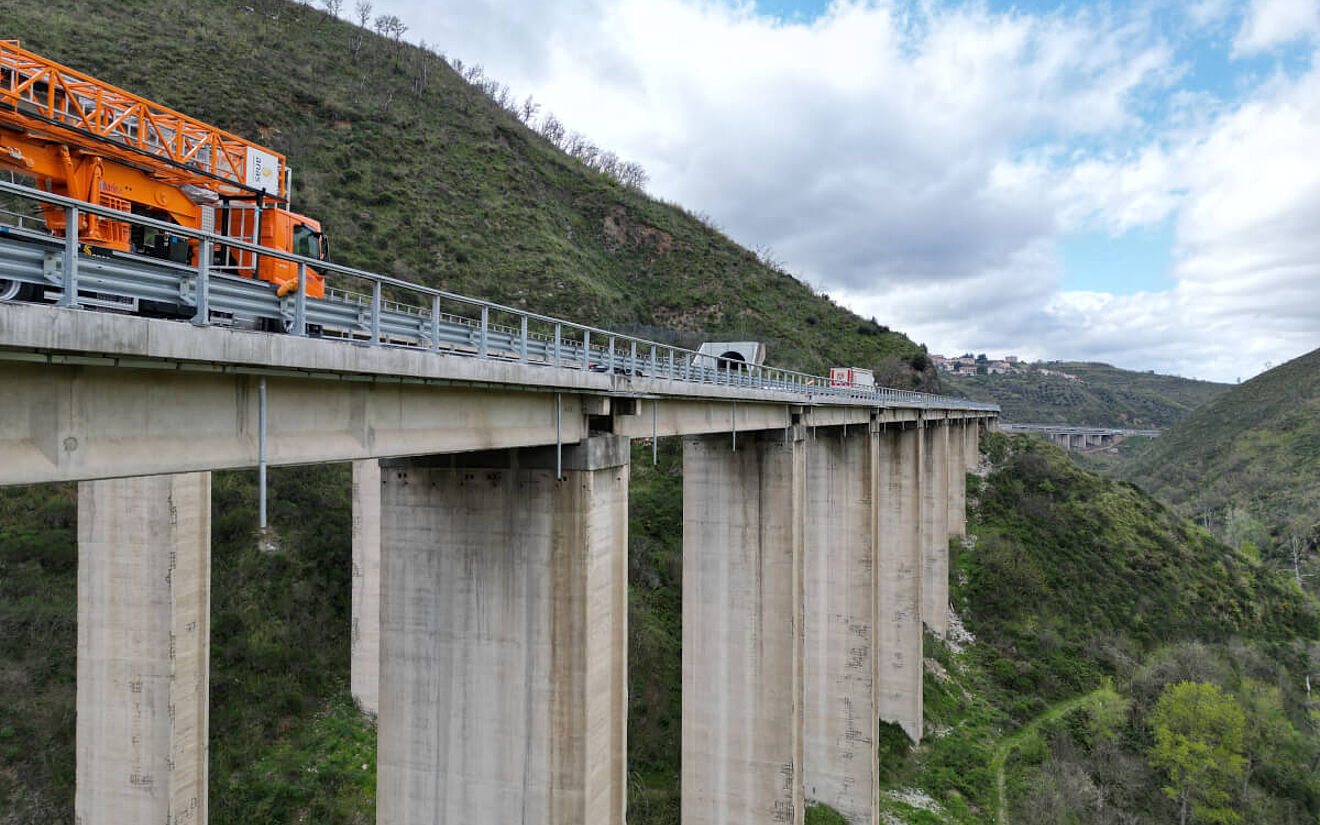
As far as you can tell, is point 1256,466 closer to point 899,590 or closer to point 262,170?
point 899,590

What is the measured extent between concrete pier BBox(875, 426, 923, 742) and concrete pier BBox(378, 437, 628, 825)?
21863 millimetres

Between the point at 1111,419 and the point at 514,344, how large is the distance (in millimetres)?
221253

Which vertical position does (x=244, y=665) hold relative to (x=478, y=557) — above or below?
below

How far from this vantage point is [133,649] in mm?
16453

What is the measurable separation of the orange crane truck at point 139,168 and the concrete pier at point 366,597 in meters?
12.0

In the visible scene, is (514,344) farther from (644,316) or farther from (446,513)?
(644,316)

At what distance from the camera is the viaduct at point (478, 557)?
210 inches

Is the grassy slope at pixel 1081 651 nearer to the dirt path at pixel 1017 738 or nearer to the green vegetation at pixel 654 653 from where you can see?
the dirt path at pixel 1017 738

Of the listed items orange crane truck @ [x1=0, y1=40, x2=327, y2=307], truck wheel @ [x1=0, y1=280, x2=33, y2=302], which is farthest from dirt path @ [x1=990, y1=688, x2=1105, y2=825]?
truck wheel @ [x1=0, y1=280, x2=33, y2=302]

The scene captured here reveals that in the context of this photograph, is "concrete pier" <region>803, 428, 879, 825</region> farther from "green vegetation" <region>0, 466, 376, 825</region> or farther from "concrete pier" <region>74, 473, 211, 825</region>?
"concrete pier" <region>74, 473, 211, 825</region>

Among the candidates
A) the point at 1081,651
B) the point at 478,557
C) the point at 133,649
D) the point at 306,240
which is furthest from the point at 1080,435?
the point at 133,649

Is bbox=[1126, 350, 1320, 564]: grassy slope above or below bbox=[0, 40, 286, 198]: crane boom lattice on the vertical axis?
below

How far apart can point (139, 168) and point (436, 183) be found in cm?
5487

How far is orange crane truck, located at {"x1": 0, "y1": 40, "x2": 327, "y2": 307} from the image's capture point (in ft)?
38.1
